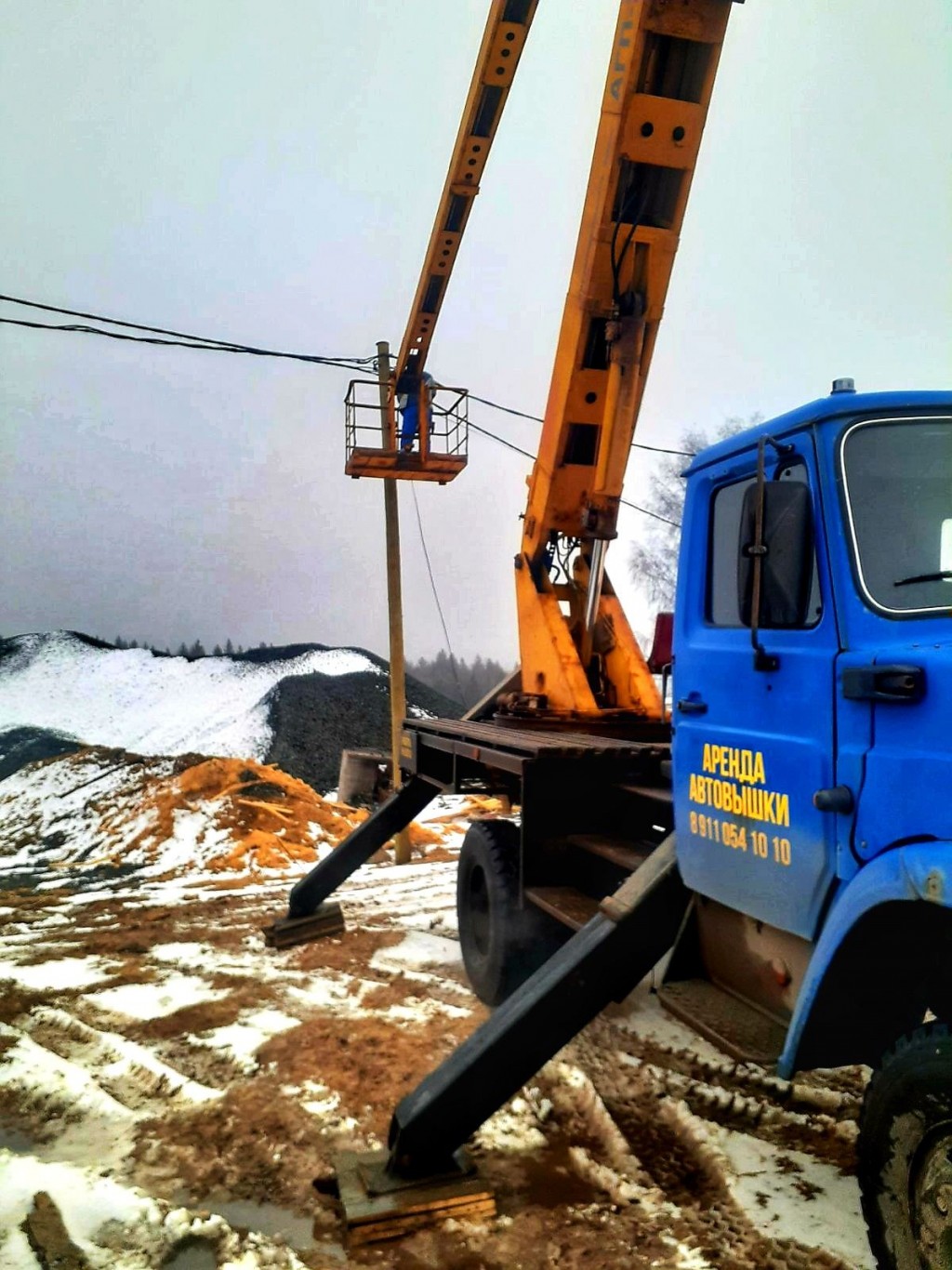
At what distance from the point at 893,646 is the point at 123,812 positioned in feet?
36.7

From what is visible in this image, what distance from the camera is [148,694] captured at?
61.8 ft

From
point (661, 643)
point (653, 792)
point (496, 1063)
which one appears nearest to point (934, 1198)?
point (496, 1063)

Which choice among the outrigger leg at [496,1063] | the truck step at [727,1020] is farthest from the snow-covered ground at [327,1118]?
the truck step at [727,1020]

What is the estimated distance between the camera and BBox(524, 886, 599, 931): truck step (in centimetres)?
423

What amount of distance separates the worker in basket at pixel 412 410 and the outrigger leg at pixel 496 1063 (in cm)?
751

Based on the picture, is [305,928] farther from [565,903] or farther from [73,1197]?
[73,1197]

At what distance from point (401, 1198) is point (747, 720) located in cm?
203

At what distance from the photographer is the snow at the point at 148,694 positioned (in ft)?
53.2

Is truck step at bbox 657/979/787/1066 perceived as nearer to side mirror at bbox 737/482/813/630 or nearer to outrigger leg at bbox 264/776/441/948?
side mirror at bbox 737/482/813/630

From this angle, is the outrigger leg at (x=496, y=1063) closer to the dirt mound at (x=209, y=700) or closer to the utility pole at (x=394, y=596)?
the utility pole at (x=394, y=596)

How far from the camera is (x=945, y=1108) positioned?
216cm

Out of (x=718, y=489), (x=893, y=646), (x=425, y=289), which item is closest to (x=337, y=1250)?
(x=893, y=646)

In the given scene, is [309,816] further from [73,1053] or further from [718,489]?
[718,489]

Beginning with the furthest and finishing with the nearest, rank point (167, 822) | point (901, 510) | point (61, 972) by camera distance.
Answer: point (167, 822)
point (61, 972)
point (901, 510)
